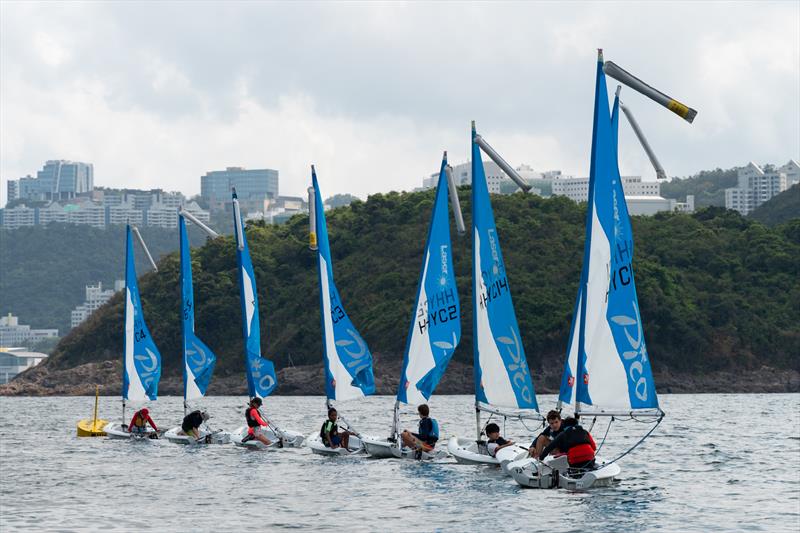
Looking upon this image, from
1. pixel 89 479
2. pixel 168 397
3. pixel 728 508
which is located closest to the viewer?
pixel 728 508

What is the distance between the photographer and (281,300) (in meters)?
136

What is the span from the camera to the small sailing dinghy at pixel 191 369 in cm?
4558

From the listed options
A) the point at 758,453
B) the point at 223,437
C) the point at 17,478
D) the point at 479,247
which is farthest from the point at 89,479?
the point at 758,453

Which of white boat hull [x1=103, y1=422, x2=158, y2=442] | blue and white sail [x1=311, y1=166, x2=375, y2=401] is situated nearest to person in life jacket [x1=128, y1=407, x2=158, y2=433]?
white boat hull [x1=103, y1=422, x2=158, y2=442]

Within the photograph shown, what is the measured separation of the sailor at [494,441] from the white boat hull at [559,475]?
11.9ft

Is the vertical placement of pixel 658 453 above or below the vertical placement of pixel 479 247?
below

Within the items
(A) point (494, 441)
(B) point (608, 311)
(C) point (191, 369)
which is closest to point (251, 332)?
(C) point (191, 369)

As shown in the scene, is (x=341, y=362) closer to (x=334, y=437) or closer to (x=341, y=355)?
(x=341, y=355)

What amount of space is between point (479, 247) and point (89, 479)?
12.4 meters

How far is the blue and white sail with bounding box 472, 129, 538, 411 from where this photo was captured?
33.5 meters

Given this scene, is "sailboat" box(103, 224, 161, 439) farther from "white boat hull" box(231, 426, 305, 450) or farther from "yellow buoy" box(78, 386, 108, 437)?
"white boat hull" box(231, 426, 305, 450)

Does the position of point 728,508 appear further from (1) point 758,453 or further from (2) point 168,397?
(2) point 168,397

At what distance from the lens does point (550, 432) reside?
2948 cm

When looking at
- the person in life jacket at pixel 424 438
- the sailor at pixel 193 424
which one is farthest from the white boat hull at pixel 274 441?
the person in life jacket at pixel 424 438
